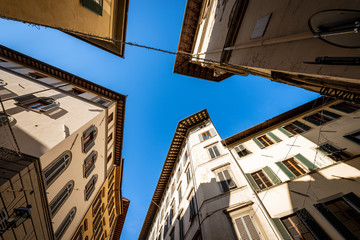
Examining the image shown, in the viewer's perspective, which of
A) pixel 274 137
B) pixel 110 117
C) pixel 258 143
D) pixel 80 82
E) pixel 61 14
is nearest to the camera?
pixel 61 14

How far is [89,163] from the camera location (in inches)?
A: 449

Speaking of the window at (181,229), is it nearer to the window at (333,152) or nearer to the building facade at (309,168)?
the building facade at (309,168)

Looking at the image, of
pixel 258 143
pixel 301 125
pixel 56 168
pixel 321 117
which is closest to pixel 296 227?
pixel 258 143

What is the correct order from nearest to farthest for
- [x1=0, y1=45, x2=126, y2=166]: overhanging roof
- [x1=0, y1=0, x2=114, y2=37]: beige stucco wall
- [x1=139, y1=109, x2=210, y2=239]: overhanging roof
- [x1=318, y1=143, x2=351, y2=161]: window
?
[x1=0, y1=0, x2=114, y2=37]: beige stucco wall, [x1=318, y1=143, x2=351, y2=161]: window, [x1=0, y1=45, x2=126, y2=166]: overhanging roof, [x1=139, y1=109, x2=210, y2=239]: overhanging roof

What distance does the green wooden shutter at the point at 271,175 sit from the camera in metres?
8.69

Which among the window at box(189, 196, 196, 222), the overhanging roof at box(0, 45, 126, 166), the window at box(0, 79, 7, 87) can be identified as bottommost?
the window at box(189, 196, 196, 222)

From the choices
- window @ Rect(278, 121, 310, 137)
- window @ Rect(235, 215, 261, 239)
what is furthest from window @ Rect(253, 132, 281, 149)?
window @ Rect(235, 215, 261, 239)

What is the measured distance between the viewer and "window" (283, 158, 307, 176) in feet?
27.8

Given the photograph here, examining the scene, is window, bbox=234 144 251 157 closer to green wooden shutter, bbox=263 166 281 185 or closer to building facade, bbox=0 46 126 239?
green wooden shutter, bbox=263 166 281 185

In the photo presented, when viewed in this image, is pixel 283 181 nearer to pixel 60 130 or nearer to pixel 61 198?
pixel 61 198

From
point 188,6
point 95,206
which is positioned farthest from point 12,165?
point 188,6

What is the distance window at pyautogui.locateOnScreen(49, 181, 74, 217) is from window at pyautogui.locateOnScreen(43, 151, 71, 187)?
48.2 inches

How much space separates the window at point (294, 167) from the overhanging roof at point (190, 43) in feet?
39.0

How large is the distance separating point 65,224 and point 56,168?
423 centimetres
